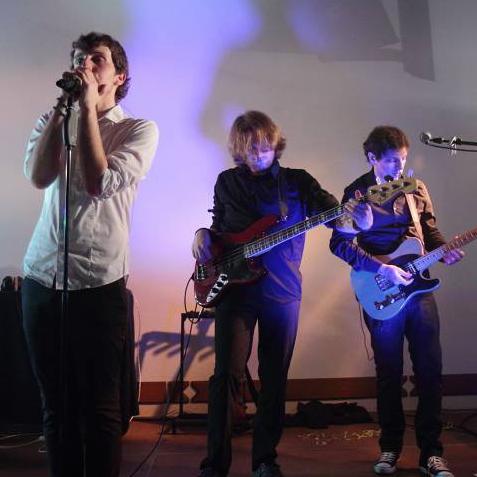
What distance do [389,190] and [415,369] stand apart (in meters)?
0.86

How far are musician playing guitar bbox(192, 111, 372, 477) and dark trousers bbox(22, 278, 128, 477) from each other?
720 mm

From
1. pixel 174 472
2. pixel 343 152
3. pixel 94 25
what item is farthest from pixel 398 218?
pixel 94 25

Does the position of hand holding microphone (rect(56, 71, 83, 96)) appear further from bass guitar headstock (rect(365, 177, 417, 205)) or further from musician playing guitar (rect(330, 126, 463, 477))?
musician playing guitar (rect(330, 126, 463, 477))

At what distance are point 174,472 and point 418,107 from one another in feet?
9.91

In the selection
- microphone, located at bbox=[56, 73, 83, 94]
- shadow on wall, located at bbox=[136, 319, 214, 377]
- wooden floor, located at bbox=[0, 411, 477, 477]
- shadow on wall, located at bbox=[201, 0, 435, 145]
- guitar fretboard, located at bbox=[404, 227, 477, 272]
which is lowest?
wooden floor, located at bbox=[0, 411, 477, 477]

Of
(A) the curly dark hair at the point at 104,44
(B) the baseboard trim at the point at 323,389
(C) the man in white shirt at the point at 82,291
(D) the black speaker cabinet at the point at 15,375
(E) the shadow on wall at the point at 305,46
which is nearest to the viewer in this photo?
(C) the man in white shirt at the point at 82,291

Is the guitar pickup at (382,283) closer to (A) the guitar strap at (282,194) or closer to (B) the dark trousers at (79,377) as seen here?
(A) the guitar strap at (282,194)

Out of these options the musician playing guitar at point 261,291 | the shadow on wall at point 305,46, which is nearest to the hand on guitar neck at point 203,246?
the musician playing guitar at point 261,291

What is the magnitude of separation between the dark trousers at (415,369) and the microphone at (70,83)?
1779 mm

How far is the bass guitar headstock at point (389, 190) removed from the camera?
2.39 m

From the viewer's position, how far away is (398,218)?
8.65 ft

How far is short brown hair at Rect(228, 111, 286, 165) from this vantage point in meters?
2.44

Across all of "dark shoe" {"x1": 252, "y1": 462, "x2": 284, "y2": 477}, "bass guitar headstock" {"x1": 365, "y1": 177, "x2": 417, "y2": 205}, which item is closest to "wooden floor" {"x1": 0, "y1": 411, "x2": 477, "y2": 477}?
"dark shoe" {"x1": 252, "y1": 462, "x2": 284, "y2": 477}

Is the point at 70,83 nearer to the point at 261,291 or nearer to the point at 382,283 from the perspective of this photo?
the point at 261,291
